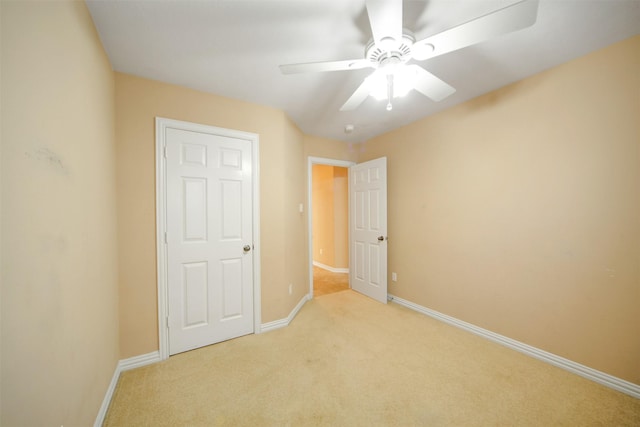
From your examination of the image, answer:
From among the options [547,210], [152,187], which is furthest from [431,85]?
[152,187]

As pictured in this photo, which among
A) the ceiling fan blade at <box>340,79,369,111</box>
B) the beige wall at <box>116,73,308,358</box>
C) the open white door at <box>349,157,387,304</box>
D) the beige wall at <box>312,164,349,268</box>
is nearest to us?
the ceiling fan blade at <box>340,79,369,111</box>

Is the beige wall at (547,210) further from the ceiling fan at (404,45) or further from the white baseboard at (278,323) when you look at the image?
the white baseboard at (278,323)

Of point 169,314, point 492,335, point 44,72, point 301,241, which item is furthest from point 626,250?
point 169,314

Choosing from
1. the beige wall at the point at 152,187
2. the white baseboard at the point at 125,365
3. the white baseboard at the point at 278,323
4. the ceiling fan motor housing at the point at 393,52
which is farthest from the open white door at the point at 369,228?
the white baseboard at the point at 125,365

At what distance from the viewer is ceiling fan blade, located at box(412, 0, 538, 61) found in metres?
0.92

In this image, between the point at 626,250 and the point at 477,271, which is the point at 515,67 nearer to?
the point at 626,250

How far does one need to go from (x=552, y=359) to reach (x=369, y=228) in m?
2.16

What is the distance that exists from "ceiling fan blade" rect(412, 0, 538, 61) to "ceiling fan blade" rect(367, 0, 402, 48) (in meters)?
0.16

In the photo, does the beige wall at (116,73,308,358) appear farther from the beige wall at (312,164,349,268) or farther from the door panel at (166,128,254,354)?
the beige wall at (312,164,349,268)

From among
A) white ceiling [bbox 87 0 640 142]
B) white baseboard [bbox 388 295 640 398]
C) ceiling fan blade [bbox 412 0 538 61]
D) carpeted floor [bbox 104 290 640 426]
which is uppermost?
white ceiling [bbox 87 0 640 142]

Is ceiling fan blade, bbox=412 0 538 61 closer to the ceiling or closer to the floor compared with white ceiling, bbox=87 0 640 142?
closer to the floor

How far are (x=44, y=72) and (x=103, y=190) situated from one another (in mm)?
838

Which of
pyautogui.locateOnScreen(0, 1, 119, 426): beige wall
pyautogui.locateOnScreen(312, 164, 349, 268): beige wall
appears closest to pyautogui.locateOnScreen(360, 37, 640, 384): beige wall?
pyautogui.locateOnScreen(312, 164, 349, 268): beige wall

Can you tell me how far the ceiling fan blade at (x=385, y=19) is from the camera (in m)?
0.98
